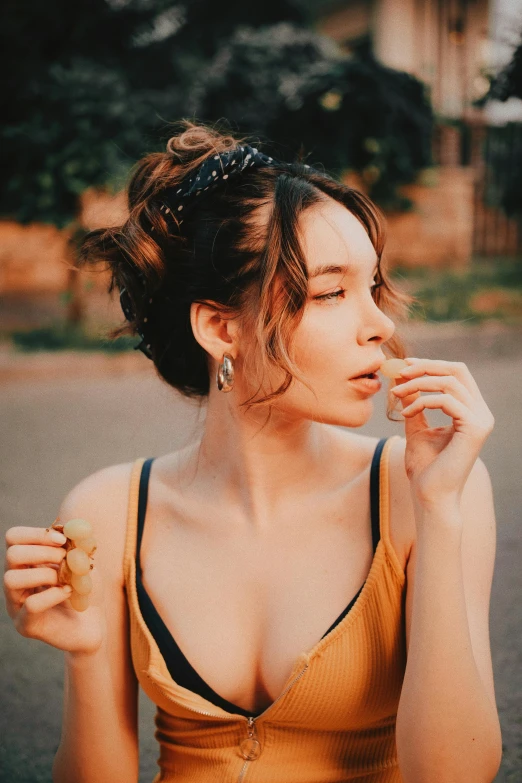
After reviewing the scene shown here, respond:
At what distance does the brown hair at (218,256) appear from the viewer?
1738 millimetres

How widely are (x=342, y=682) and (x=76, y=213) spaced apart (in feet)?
26.3

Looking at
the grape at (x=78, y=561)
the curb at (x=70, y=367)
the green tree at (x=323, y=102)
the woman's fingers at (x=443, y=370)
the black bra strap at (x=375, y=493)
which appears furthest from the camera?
the green tree at (x=323, y=102)

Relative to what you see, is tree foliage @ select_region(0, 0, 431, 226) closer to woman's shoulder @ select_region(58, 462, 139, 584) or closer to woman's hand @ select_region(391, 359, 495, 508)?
woman's shoulder @ select_region(58, 462, 139, 584)

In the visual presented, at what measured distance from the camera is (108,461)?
5.19 m

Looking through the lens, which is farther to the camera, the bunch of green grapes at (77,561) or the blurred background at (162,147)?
the blurred background at (162,147)

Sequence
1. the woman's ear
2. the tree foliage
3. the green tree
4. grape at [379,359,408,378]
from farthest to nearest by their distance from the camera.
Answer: the green tree → the tree foliage → the woman's ear → grape at [379,359,408,378]

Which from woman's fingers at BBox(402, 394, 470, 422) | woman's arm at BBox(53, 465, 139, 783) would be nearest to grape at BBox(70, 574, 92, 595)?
woman's arm at BBox(53, 465, 139, 783)

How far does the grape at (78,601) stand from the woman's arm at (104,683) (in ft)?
0.66

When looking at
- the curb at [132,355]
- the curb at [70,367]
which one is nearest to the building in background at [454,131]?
the curb at [132,355]

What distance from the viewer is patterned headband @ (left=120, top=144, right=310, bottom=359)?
6.07 ft

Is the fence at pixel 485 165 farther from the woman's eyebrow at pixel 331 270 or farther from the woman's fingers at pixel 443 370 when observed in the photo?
the woman's fingers at pixel 443 370

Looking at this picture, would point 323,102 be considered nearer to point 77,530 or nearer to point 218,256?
point 218,256

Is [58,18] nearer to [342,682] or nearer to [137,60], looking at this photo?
[137,60]

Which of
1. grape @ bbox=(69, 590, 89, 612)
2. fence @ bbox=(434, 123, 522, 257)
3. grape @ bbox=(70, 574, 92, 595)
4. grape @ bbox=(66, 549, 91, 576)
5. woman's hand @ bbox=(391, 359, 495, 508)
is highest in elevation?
fence @ bbox=(434, 123, 522, 257)
